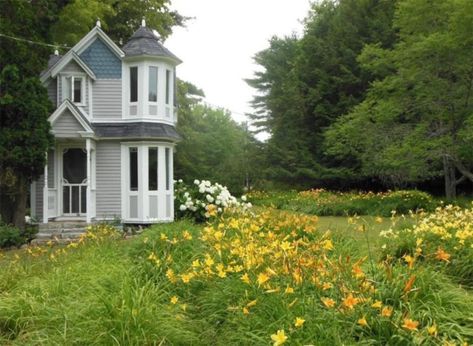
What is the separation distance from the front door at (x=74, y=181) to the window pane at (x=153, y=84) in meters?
2.81

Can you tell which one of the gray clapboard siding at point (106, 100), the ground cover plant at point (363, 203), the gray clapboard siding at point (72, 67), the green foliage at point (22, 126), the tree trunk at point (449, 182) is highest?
the gray clapboard siding at point (72, 67)

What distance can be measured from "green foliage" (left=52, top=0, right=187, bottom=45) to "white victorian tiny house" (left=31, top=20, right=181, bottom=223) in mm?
5301

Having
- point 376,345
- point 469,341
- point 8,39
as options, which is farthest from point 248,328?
point 8,39

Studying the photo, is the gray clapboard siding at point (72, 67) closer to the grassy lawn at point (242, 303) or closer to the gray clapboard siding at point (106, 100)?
the gray clapboard siding at point (106, 100)

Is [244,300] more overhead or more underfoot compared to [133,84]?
more underfoot

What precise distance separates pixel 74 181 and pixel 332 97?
1843 cm

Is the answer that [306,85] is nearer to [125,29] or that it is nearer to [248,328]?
[125,29]

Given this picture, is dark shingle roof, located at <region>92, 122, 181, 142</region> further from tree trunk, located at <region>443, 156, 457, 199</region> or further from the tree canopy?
tree trunk, located at <region>443, 156, 457, 199</region>

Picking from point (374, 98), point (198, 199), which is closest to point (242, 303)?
point (198, 199)

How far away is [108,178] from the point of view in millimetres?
16031

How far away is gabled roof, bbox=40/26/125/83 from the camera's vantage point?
15.7 metres

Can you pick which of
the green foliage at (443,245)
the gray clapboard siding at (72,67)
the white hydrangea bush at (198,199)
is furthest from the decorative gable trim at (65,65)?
the green foliage at (443,245)

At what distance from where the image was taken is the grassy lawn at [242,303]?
336cm

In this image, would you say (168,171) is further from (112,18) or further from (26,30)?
(112,18)
